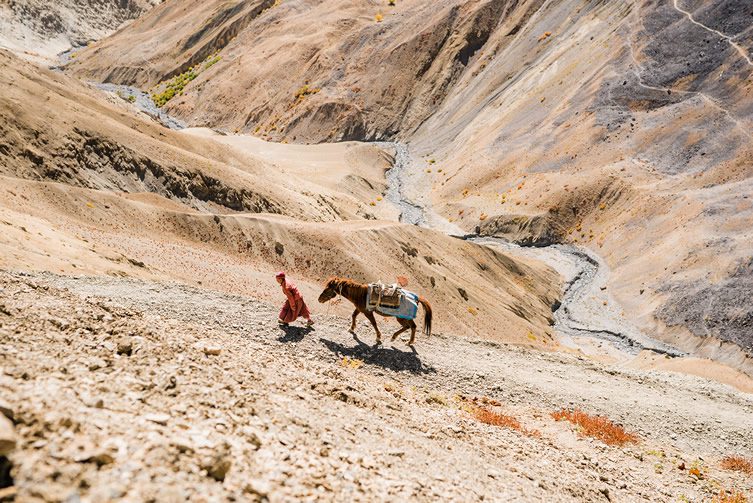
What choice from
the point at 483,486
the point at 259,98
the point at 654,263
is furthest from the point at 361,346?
the point at 259,98

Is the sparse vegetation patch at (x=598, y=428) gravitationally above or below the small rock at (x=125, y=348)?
above

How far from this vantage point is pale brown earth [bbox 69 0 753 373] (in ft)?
140

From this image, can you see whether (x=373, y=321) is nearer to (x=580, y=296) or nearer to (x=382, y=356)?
(x=382, y=356)

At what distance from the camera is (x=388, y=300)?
618 inches

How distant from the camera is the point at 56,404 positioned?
19.4ft

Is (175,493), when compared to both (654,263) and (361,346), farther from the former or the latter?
(654,263)

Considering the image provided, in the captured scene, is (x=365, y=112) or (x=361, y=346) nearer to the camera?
(x=361, y=346)

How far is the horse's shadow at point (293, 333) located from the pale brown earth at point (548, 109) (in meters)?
27.8

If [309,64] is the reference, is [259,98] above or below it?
below

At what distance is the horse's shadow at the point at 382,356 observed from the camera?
15.0m

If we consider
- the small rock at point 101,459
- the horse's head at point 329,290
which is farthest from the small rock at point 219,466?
the horse's head at point 329,290

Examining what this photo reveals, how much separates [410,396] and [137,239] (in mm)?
14727

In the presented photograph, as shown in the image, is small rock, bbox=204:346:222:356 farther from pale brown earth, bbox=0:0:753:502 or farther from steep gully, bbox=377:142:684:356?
steep gully, bbox=377:142:684:356

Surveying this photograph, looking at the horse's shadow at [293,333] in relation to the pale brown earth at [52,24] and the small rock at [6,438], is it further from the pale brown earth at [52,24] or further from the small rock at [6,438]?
the pale brown earth at [52,24]
